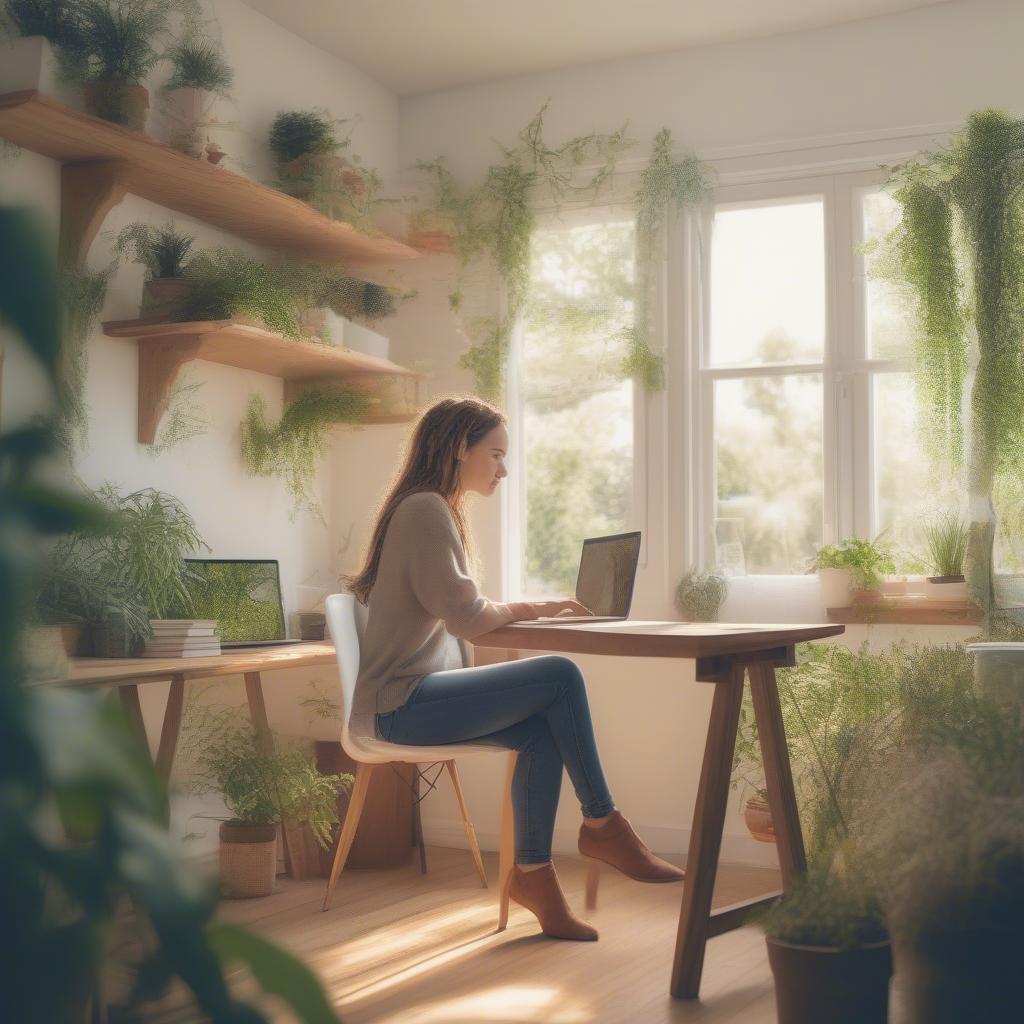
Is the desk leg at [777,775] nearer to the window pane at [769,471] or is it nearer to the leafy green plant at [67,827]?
the window pane at [769,471]

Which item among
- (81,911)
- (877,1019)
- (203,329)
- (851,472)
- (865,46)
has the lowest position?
(877,1019)

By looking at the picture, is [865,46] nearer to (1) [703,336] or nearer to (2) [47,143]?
(1) [703,336]

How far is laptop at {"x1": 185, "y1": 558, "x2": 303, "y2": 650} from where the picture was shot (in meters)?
3.41

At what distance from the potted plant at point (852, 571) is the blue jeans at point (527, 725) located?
1.16 metres

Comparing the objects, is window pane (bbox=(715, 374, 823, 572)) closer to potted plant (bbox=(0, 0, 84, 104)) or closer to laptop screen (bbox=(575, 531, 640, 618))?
laptop screen (bbox=(575, 531, 640, 618))

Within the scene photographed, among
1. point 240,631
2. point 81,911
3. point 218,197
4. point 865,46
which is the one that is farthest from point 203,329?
point 81,911

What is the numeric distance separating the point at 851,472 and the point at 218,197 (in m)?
2.10

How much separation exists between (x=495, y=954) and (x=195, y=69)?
97.0 inches

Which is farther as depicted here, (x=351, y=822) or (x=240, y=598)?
(x=240, y=598)

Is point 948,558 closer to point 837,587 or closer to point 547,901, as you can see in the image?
point 837,587

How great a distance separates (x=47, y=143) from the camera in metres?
2.92

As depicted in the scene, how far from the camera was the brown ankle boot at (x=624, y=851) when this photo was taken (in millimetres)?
2730

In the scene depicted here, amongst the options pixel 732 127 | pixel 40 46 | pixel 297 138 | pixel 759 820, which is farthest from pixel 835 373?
pixel 40 46

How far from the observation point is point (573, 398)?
418cm
